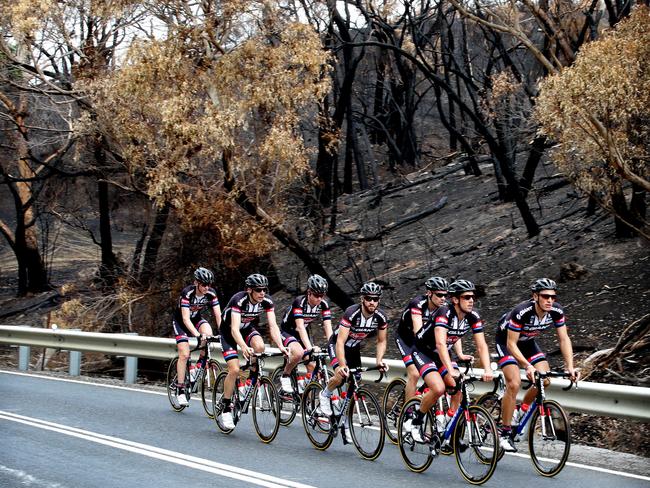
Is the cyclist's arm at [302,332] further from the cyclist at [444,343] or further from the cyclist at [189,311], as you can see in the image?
the cyclist at [444,343]

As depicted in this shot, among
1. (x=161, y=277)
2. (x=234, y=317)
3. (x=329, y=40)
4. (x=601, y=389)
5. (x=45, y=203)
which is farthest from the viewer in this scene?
(x=45, y=203)

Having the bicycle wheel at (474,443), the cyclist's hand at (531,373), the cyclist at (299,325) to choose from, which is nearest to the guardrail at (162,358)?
the cyclist at (299,325)

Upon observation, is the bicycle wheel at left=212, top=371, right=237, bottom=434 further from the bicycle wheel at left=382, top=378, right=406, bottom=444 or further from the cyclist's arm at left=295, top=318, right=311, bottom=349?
the bicycle wheel at left=382, top=378, right=406, bottom=444

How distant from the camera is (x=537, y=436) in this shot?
961 centimetres

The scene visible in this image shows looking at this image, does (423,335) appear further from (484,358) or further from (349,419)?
(349,419)

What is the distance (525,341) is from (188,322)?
16.3 feet

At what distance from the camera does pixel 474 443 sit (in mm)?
9250

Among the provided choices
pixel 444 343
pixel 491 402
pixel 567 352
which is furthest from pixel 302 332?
pixel 567 352

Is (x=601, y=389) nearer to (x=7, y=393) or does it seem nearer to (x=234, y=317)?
(x=234, y=317)

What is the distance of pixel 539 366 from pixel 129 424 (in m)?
4.91

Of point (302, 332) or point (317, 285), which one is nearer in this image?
point (317, 285)

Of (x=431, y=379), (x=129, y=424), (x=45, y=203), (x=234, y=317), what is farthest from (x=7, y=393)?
(x=45, y=203)

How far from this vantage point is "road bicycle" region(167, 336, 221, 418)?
43.3 feet

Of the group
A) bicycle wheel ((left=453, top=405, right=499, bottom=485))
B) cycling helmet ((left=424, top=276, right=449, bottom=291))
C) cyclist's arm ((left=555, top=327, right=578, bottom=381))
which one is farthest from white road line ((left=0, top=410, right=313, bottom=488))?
cyclist's arm ((left=555, top=327, right=578, bottom=381))
